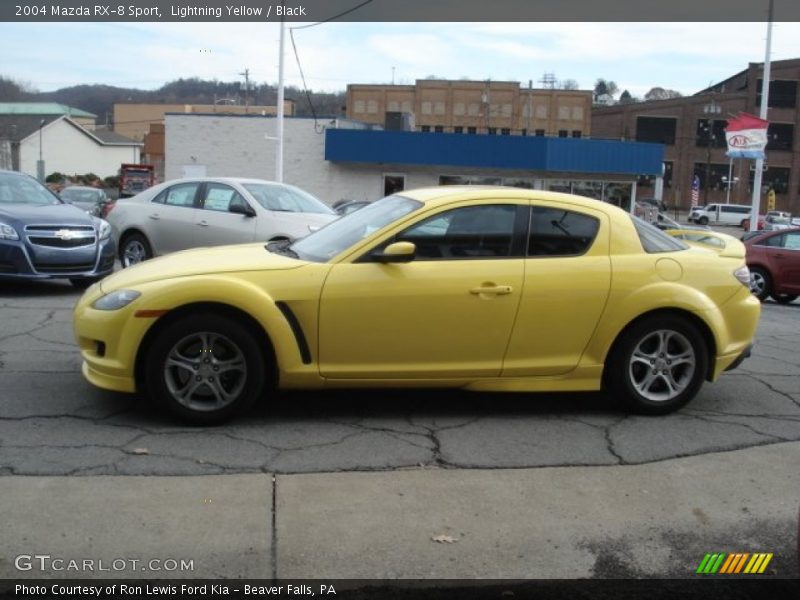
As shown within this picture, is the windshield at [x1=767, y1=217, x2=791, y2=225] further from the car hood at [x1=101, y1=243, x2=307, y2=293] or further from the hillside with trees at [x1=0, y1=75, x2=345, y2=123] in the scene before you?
the car hood at [x1=101, y1=243, x2=307, y2=293]

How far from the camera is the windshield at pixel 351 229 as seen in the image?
18.2 ft

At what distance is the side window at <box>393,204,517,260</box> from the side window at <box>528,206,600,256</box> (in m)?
0.16

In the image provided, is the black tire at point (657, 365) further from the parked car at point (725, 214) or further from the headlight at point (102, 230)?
the parked car at point (725, 214)

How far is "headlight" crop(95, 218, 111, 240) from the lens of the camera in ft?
34.6

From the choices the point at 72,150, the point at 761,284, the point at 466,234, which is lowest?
the point at 761,284

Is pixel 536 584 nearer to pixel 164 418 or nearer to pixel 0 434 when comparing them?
pixel 164 418

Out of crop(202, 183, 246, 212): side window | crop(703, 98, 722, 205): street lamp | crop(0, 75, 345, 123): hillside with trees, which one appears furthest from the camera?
crop(703, 98, 722, 205): street lamp

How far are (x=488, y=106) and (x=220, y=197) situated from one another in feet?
241

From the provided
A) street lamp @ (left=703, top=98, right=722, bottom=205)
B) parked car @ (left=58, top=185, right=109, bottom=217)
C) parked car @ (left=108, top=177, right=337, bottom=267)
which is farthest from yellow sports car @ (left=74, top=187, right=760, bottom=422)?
street lamp @ (left=703, top=98, right=722, bottom=205)

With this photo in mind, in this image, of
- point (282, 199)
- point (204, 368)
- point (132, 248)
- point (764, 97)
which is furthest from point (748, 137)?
point (204, 368)

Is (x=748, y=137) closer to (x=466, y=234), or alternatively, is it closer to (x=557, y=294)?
(x=557, y=294)

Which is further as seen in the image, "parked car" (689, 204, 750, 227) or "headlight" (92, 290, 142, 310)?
"parked car" (689, 204, 750, 227)

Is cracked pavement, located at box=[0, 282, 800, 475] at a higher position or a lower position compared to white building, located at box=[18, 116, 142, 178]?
lower

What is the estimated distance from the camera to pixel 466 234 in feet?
18.2
